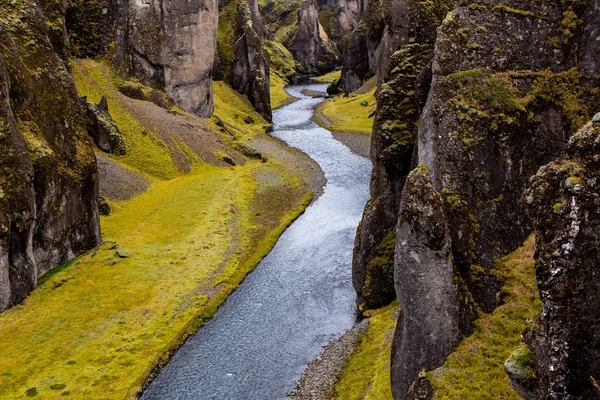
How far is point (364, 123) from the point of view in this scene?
105m

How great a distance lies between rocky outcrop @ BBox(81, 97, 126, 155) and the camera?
67.4 meters

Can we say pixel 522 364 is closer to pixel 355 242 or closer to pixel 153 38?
pixel 355 242

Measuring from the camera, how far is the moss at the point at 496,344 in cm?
1800

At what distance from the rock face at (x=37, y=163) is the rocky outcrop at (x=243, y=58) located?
78.5m

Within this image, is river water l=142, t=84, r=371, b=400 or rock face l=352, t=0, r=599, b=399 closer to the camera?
rock face l=352, t=0, r=599, b=399

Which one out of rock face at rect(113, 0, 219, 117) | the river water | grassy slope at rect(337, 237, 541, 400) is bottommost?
the river water

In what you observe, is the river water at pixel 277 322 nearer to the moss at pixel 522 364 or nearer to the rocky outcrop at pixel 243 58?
the moss at pixel 522 364

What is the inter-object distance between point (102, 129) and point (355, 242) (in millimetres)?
48587

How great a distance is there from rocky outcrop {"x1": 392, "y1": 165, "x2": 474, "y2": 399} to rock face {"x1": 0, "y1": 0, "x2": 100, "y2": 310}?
28728mm

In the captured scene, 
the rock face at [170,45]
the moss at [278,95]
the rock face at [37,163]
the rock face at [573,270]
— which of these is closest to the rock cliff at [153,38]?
the rock face at [170,45]

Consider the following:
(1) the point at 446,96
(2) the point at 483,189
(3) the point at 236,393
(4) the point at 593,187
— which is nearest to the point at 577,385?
(4) the point at 593,187

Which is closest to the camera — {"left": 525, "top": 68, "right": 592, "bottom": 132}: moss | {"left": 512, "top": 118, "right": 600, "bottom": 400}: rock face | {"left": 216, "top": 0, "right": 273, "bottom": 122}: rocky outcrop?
{"left": 512, "top": 118, "right": 600, "bottom": 400}: rock face

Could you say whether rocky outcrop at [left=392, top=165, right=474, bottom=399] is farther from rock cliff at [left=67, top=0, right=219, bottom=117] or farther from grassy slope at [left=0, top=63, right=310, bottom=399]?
rock cliff at [left=67, top=0, right=219, bottom=117]

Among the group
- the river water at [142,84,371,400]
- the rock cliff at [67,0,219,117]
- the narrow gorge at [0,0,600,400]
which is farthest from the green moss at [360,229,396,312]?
the rock cliff at [67,0,219,117]
